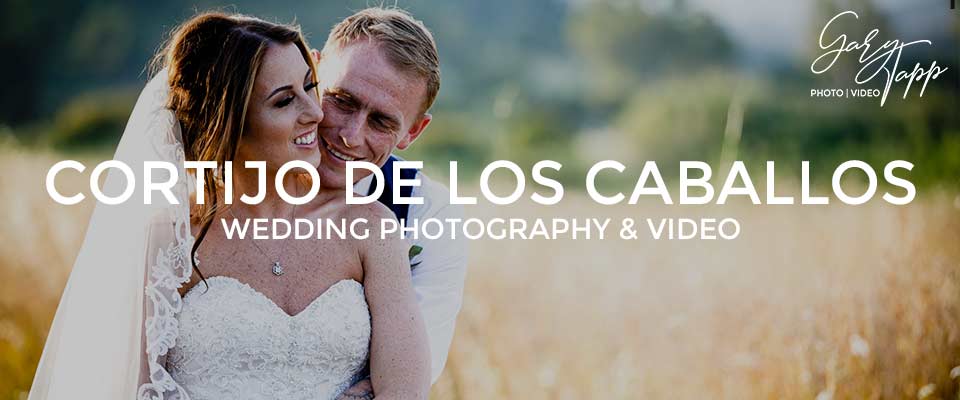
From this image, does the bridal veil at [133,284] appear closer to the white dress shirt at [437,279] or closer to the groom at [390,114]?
the groom at [390,114]

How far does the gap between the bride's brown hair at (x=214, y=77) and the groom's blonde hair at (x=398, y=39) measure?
398mm

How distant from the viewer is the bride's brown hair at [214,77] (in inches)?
86.9

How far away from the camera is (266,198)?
7.81 ft

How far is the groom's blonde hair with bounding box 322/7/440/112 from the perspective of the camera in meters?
2.69

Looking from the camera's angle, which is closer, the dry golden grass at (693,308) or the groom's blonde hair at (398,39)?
the groom's blonde hair at (398,39)

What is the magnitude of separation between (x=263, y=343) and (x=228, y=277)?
0.59 ft

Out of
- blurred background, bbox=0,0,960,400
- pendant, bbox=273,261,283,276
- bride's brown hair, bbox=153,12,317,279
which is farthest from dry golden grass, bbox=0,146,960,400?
bride's brown hair, bbox=153,12,317,279

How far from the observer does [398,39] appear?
8.87ft

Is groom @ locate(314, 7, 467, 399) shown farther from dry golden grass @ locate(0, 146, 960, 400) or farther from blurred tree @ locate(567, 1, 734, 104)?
blurred tree @ locate(567, 1, 734, 104)

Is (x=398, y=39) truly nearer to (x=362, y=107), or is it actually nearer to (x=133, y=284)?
(x=362, y=107)

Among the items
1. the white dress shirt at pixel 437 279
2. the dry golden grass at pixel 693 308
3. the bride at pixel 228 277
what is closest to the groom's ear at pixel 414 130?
the white dress shirt at pixel 437 279

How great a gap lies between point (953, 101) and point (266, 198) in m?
6.78
